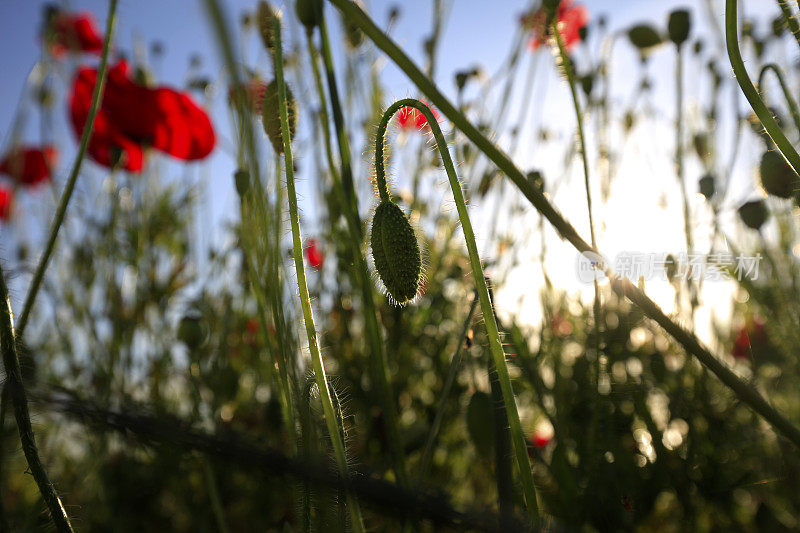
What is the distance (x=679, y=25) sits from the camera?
73 cm

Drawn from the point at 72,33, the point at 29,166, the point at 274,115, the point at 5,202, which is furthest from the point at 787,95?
the point at 5,202

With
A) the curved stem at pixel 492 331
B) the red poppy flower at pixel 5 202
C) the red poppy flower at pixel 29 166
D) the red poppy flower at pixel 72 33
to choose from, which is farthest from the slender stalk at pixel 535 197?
the red poppy flower at pixel 5 202

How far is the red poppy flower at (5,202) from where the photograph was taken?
142 cm

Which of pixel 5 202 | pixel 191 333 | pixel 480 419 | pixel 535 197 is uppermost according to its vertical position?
pixel 5 202

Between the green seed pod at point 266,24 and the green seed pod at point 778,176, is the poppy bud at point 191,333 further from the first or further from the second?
the green seed pod at point 778,176

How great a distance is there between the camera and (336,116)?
1.58 feet

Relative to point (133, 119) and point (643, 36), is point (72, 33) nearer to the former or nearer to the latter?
point (133, 119)

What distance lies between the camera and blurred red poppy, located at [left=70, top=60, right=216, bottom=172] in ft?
3.00

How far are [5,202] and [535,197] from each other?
1607 mm

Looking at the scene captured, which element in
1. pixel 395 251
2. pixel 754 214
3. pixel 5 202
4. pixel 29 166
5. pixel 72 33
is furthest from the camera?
pixel 5 202

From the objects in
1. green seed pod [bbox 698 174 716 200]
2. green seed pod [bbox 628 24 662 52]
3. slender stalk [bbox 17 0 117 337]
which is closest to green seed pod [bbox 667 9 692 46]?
green seed pod [bbox 698 174 716 200]

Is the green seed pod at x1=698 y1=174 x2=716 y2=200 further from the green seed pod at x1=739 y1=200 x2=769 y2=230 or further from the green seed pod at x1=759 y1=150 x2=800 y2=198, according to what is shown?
the green seed pod at x1=759 y1=150 x2=800 y2=198

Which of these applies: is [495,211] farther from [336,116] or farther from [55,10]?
[55,10]

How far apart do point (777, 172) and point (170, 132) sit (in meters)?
0.90
